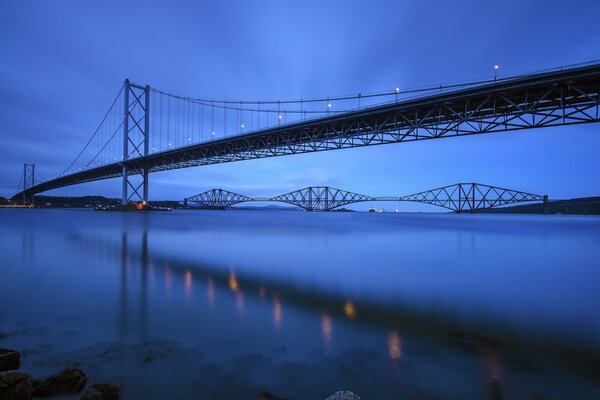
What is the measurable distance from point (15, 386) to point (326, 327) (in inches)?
118

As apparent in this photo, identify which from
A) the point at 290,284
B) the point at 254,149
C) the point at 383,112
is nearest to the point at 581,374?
the point at 290,284

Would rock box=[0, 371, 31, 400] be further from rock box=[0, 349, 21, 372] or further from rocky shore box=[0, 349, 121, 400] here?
rock box=[0, 349, 21, 372]

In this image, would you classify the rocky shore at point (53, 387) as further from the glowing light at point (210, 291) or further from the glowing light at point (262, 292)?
the glowing light at point (262, 292)

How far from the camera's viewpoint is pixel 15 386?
211 cm

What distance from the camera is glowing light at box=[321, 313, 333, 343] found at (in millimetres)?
3553

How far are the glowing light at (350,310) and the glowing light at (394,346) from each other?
2.36 feet

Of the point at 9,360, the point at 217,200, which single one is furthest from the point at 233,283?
the point at 217,200

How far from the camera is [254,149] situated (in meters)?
32.9

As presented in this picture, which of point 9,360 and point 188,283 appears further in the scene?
point 188,283

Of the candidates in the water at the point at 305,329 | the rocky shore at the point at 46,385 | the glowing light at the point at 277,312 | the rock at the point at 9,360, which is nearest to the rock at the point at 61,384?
the rocky shore at the point at 46,385

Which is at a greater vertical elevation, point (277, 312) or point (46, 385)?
point (46, 385)

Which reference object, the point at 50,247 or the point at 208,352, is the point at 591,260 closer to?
the point at 208,352

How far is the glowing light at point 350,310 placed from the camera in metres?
4.37

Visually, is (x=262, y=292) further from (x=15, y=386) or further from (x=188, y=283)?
(x=15, y=386)
